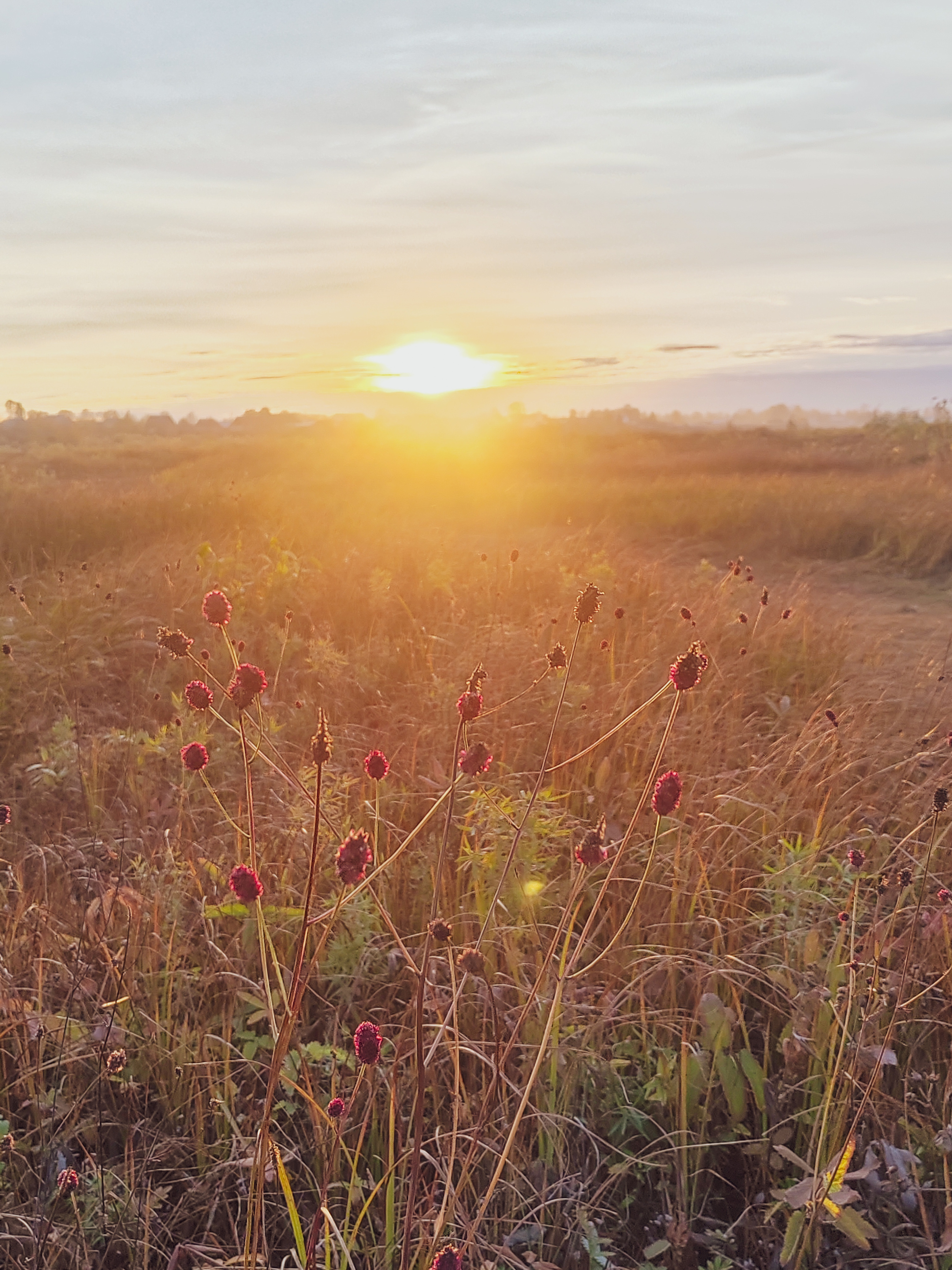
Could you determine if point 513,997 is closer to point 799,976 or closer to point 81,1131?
point 799,976

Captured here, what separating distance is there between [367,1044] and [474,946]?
1.05 metres

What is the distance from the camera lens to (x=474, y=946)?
203 cm

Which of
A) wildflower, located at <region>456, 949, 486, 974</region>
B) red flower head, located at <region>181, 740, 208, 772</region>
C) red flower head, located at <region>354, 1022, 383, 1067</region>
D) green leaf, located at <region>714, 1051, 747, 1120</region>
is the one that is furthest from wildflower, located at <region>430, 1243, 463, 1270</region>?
green leaf, located at <region>714, 1051, 747, 1120</region>

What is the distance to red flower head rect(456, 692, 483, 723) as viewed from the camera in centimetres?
119

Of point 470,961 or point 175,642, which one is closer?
point 470,961

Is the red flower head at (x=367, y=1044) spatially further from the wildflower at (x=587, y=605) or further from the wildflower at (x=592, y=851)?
the wildflower at (x=587, y=605)

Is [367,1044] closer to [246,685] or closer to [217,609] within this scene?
[246,685]

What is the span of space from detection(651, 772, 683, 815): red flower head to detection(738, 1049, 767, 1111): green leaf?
878mm

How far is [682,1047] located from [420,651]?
299 cm

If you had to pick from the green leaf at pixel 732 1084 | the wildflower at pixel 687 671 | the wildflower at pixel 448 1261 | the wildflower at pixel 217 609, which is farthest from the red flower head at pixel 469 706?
the green leaf at pixel 732 1084

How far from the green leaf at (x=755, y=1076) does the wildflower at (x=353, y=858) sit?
121 centimetres

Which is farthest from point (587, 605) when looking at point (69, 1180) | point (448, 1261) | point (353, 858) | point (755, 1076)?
point (69, 1180)

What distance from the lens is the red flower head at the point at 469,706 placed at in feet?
3.92

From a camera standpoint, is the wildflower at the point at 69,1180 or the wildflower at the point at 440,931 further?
the wildflower at the point at 69,1180
